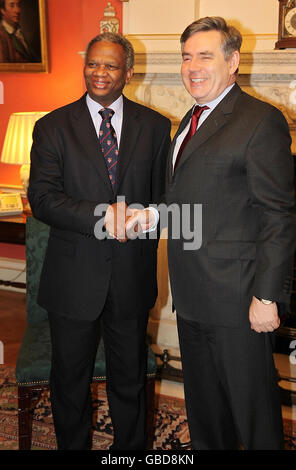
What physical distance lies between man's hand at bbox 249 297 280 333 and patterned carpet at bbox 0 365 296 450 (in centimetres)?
118

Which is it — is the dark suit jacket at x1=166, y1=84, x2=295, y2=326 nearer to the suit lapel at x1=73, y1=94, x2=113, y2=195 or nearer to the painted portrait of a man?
the suit lapel at x1=73, y1=94, x2=113, y2=195

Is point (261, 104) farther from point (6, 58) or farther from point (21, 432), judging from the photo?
point (6, 58)

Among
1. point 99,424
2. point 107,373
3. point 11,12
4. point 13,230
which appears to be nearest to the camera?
point 107,373

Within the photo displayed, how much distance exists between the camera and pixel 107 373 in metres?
2.31

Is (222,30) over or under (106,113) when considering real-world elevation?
over

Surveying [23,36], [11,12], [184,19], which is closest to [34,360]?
[184,19]

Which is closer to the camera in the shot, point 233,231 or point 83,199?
point 233,231

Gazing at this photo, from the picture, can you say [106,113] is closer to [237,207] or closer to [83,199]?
[83,199]

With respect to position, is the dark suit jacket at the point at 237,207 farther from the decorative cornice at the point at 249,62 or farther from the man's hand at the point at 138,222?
the decorative cornice at the point at 249,62

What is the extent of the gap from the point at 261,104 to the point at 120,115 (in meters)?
0.62

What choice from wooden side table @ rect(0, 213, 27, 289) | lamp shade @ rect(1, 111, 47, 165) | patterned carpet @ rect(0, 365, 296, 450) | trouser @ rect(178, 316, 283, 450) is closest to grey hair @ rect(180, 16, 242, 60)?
trouser @ rect(178, 316, 283, 450)

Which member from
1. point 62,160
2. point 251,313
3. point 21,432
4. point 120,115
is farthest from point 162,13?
point 21,432

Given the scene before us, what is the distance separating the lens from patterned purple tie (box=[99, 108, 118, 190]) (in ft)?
6.89

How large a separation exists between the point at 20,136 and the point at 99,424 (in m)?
2.20
